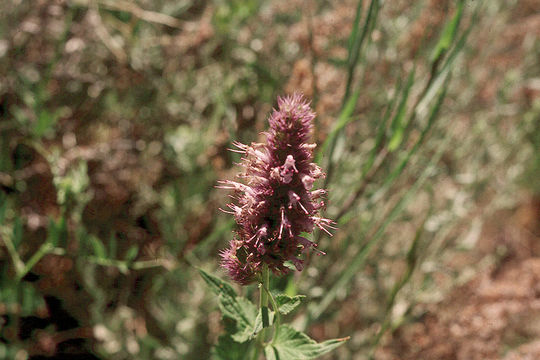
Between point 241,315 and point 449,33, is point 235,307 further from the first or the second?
point 449,33

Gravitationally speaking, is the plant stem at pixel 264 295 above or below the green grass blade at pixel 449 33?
below

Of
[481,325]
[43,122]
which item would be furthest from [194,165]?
[481,325]

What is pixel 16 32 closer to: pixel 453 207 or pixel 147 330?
pixel 147 330

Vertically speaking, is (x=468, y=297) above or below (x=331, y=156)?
below

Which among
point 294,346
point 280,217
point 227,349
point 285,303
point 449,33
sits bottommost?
point 227,349

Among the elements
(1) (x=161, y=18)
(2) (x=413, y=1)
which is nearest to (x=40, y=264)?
(1) (x=161, y=18)

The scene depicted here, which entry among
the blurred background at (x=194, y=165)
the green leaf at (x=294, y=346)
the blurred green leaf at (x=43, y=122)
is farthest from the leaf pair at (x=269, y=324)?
the blurred green leaf at (x=43, y=122)

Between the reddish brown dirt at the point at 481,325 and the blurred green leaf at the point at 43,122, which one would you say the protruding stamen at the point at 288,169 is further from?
the reddish brown dirt at the point at 481,325
